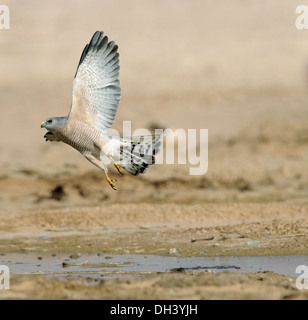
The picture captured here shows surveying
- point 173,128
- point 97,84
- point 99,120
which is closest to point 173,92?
point 173,128

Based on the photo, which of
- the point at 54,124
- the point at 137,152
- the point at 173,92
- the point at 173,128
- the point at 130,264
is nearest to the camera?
the point at 54,124

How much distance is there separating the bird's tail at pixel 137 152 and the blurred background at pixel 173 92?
160 inches

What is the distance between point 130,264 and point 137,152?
1.36 metres

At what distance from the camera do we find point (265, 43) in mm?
23281

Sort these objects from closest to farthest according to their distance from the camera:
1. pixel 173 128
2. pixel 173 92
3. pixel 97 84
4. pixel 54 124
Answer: pixel 54 124
pixel 97 84
pixel 173 128
pixel 173 92

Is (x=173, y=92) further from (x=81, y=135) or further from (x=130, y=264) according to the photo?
(x=81, y=135)

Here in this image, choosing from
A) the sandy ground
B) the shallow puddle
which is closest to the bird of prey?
the shallow puddle

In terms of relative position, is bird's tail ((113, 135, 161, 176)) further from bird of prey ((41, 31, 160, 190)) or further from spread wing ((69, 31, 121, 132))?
spread wing ((69, 31, 121, 132))

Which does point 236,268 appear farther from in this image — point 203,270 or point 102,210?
point 102,210

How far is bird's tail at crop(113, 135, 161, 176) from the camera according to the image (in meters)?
8.64

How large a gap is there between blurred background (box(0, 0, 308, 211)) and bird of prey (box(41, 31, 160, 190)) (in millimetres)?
4093

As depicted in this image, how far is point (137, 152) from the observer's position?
8680 mm

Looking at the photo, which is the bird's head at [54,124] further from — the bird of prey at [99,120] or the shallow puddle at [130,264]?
the shallow puddle at [130,264]

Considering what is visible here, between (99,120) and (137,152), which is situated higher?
(99,120)
